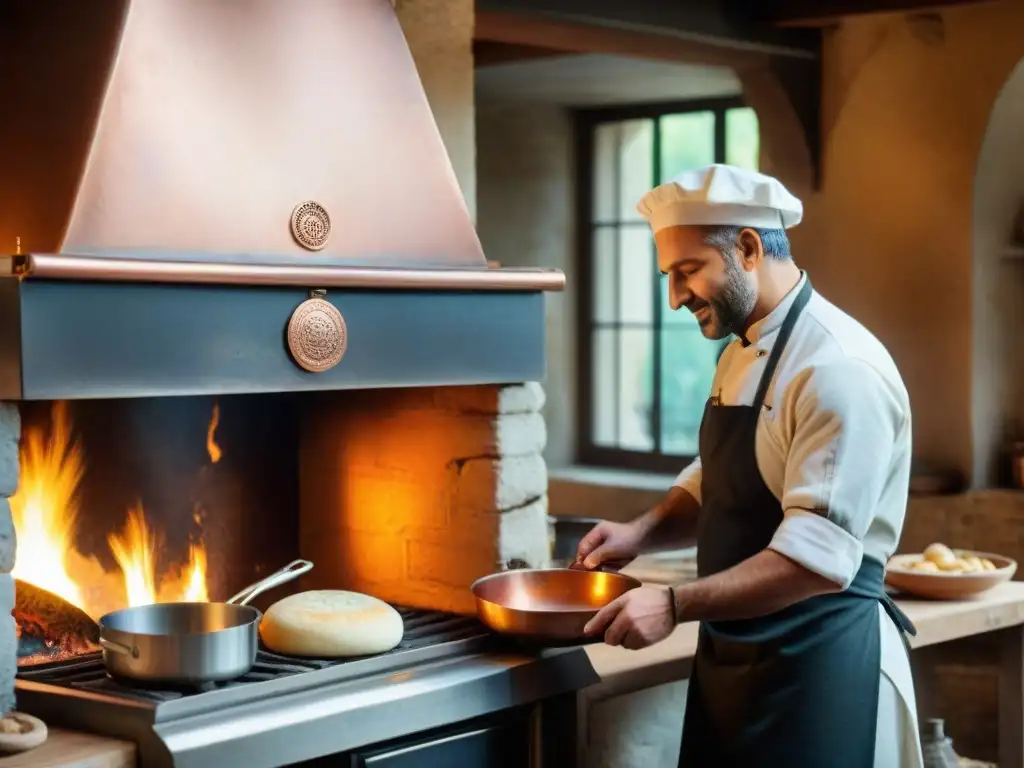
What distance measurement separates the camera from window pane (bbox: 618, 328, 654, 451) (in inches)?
278

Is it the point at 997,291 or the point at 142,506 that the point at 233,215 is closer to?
the point at 142,506

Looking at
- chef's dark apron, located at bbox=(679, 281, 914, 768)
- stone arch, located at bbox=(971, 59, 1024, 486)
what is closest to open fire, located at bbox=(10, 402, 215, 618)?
chef's dark apron, located at bbox=(679, 281, 914, 768)

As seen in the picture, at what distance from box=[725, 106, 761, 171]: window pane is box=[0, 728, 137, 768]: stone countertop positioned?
4721 mm

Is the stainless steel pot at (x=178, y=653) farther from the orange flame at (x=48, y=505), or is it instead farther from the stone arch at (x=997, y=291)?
the stone arch at (x=997, y=291)

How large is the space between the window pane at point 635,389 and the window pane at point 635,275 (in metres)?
0.09

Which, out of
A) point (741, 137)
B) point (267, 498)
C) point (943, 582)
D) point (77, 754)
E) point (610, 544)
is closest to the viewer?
point (77, 754)

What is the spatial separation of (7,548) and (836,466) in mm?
1331

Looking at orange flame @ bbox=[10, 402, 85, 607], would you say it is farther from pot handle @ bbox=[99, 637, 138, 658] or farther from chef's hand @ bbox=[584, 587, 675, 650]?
chef's hand @ bbox=[584, 587, 675, 650]

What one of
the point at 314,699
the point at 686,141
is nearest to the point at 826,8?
A: the point at 686,141

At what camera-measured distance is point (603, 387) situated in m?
7.23

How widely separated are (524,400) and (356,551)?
588 millimetres

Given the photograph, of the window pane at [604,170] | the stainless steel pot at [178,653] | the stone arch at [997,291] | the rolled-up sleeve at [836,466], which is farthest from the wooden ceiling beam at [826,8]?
the stainless steel pot at [178,653]

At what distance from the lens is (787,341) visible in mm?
2592

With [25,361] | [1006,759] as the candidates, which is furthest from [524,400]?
[1006,759]
